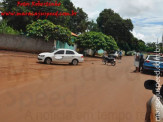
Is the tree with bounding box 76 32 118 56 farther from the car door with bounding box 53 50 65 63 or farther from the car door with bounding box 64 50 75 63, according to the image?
the car door with bounding box 53 50 65 63

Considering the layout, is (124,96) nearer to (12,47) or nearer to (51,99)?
(51,99)

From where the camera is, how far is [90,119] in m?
4.83

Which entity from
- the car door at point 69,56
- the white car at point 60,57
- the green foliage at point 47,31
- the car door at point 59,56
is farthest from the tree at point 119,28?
the car door at point 59,56

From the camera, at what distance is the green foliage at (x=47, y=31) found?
27658 millimetres

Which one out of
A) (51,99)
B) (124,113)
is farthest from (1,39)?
(124,113)

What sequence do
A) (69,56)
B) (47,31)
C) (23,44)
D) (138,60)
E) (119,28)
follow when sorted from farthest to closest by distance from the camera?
(119,28), (47,31), (23,44), (69,56), (138,60)

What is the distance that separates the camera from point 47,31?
2819 cm

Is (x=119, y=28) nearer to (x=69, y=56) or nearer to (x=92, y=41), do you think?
(x=92, y=41)

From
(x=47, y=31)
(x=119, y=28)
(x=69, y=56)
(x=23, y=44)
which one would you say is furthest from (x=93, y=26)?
(x=69, y=56)

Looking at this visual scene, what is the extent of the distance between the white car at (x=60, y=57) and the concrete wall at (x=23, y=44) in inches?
386

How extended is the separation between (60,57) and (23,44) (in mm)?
10512

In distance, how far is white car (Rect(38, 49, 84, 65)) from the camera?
749 inches

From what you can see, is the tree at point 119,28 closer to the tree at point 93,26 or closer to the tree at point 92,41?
the tree at point 93,26

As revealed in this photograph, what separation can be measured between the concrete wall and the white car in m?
9.81
